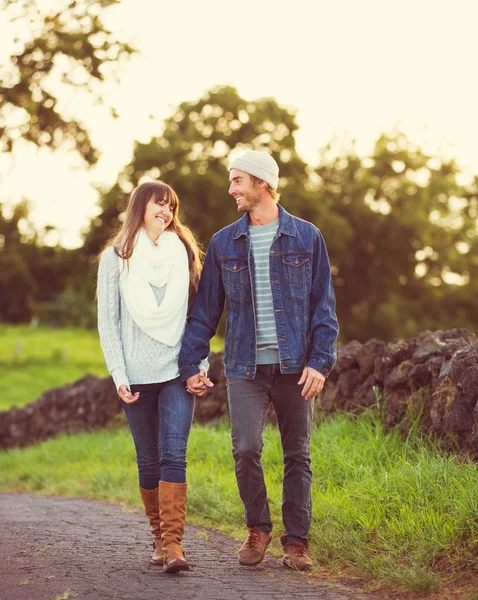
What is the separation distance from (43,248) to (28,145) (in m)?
41.2

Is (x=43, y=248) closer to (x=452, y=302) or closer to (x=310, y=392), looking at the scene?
(x=452, y=302)

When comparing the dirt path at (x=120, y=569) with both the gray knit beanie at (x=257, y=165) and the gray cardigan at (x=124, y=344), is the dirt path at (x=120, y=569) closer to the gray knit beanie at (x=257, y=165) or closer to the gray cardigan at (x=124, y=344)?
the gray cardigan at (x=124, y=344)

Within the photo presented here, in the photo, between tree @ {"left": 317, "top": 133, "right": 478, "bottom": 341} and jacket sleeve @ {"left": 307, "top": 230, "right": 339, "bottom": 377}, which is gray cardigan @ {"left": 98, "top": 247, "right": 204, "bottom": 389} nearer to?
jacket sleeve @ {"left": 307, "top": 230, "right": 339, "bottom": 377}

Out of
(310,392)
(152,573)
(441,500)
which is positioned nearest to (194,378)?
(310,392)

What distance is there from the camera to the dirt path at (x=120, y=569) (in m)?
4.97

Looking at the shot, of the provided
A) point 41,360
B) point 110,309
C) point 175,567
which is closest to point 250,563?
point 175,567

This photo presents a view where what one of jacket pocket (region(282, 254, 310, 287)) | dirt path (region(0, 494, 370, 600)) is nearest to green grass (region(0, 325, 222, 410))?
dirt path (region(0, 494, 370, 600))

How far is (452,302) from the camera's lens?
1768 inches

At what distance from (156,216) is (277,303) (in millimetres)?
905

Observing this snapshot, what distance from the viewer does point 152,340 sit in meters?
5.79

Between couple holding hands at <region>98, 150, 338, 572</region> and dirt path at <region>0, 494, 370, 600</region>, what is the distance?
28 centimetres

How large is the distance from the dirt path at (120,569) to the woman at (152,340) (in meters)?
0.30

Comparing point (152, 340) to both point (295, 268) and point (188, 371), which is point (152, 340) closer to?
point (188, 371)

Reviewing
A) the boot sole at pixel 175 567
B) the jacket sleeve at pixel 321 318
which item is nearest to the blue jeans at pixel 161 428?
the boot sole at pixel 175 567
